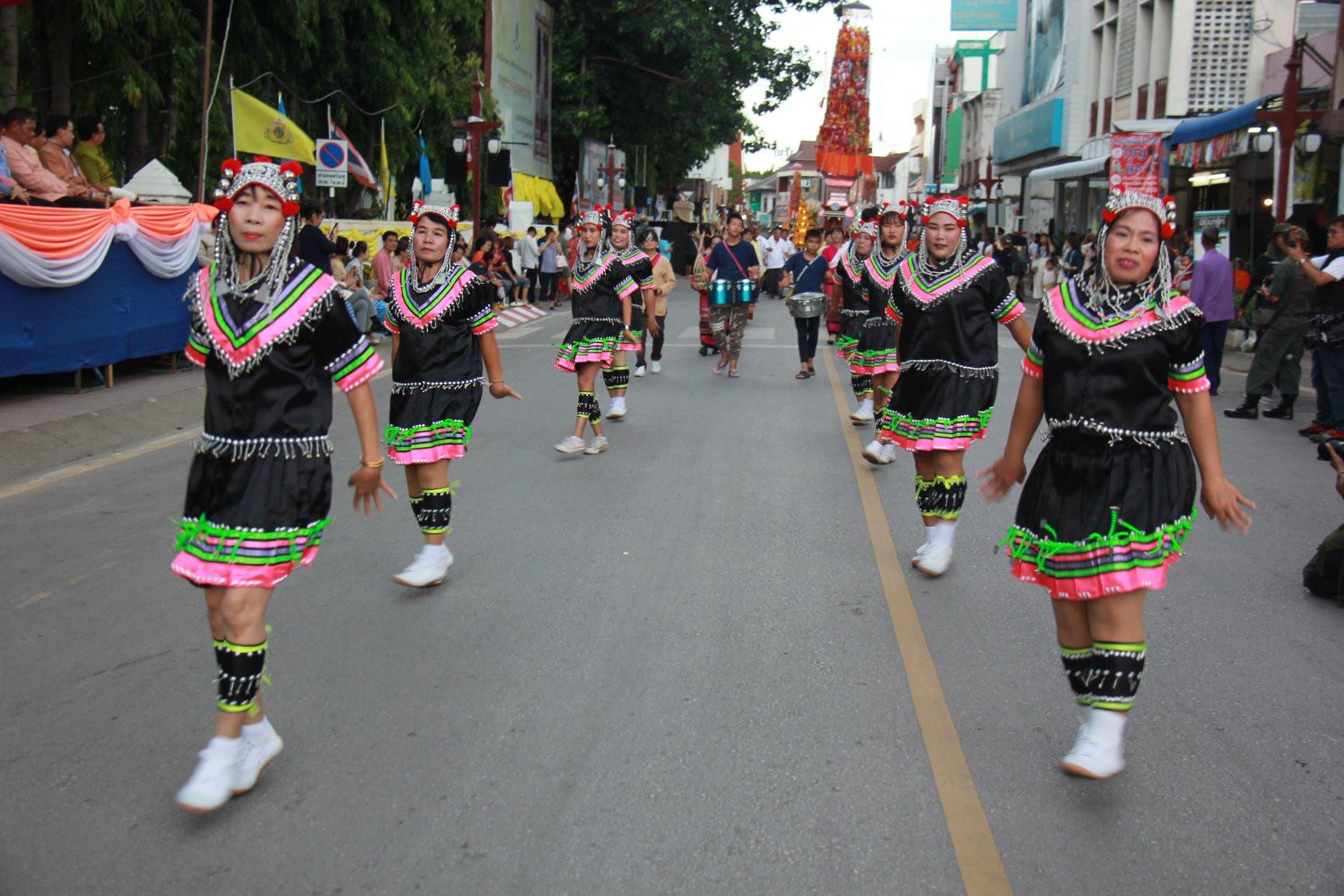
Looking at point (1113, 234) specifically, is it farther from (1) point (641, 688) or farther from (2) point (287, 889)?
(2) point (287, 889)

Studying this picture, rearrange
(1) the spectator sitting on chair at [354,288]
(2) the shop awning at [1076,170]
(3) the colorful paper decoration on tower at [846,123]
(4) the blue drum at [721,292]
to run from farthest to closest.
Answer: (3) the colorful paper decoration on tower at [846,123] → (2) the shop awning at [1076,170] → (1) the spectator sitting on chair at [354,288] → (4) the blue drum at [721,292]

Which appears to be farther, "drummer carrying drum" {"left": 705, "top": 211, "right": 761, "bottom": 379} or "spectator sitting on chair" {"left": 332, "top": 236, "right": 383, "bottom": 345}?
"spectator sitting on chair" {"left": 332, "top": 236, "right": 383, "bottom": 345}

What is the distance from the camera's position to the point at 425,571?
242 inches

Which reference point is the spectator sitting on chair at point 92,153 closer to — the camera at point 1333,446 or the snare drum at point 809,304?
the snare drum at point 809,304

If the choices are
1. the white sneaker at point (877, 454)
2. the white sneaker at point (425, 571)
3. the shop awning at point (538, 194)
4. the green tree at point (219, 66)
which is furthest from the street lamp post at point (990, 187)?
the white sneaker at point (425, 571)

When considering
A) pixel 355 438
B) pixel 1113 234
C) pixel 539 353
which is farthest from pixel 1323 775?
pixel 539 353

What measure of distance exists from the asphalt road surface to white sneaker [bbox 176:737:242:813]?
7 cm

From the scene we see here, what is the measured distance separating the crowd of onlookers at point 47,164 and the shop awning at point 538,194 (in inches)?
885

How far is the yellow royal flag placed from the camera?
1723 cm

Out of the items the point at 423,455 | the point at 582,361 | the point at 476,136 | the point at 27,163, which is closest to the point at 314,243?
the point at 27,163

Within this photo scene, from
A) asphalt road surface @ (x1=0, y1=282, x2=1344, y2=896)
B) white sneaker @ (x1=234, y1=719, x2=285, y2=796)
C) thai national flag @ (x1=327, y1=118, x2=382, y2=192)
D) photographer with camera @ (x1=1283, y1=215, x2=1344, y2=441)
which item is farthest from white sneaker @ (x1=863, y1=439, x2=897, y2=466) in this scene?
thai national flag @ (x1=327, y1=118, x2=382, y2=192)

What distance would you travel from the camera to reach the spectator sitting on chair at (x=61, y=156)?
12.0 m

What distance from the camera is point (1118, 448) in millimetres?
4039

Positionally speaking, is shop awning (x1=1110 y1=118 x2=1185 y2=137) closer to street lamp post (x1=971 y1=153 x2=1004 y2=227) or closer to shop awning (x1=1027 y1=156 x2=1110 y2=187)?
shop awning (x1=1027 y1=156 x2=1110 y2=187)
